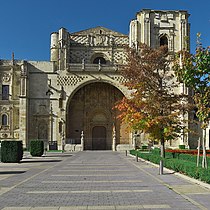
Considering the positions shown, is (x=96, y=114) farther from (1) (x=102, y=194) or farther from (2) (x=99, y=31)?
(1) (x=102, y=194)

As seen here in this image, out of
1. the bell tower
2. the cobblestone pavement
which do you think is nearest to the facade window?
the bell tower

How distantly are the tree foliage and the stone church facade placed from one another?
20.8 m

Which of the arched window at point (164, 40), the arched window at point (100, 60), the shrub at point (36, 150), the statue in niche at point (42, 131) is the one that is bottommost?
the shrub at point (36, 150)

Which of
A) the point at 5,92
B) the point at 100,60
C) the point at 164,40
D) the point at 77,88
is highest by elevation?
the point at 164,40

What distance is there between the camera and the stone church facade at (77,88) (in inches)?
1698

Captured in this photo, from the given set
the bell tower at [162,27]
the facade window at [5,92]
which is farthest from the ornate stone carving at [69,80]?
the bell tower at [162,27]

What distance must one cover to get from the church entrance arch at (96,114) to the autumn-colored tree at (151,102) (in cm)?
2356

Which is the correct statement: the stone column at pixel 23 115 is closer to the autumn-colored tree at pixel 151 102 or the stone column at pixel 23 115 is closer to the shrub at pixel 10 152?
the shrub at pixel 10 152

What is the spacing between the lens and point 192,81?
49.2 feet

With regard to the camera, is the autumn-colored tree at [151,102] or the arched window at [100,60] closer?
the autumn-colored tree at [151,102]

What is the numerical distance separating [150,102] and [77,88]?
23.3 metres

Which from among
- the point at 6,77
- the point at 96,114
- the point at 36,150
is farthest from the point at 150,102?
the point at 6,77

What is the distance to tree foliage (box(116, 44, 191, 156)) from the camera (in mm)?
20986

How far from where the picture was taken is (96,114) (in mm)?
46688
